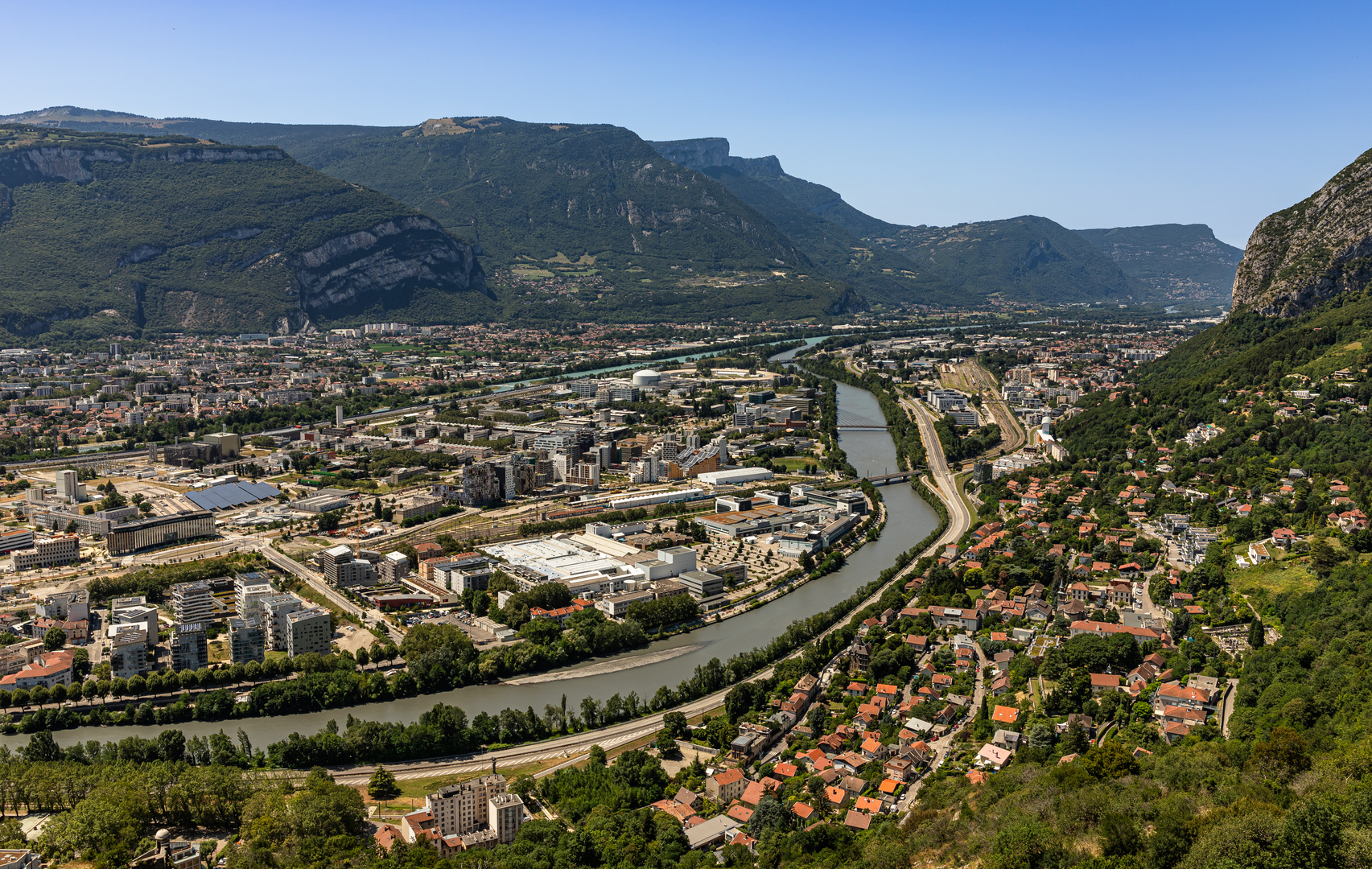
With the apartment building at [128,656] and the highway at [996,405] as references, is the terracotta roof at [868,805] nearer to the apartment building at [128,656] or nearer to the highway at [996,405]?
the apartment building at [128,656]

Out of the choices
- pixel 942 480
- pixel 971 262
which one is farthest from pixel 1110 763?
pixel 971 262

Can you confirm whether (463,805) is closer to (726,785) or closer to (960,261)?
(726,785)

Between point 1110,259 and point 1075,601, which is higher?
point 1110,259

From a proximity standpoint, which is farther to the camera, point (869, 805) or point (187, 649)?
point (187, 649)

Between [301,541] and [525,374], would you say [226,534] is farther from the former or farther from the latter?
[525,374]

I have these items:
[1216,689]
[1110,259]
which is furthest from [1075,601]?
[1110,259]
